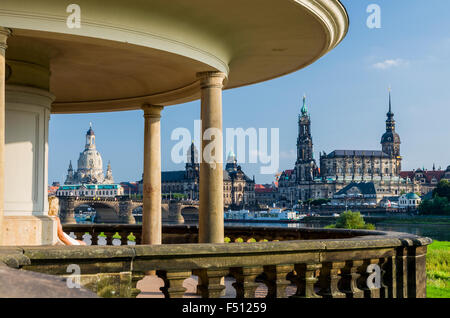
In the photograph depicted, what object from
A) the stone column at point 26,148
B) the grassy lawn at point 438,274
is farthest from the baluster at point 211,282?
the grassy lawn at point 438,274

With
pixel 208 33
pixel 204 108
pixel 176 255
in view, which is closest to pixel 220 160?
pixel 204 108

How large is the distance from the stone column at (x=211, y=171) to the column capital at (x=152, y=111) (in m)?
3.72

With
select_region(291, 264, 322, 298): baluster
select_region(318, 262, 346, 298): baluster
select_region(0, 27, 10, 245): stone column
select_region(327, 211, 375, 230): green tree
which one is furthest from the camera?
select_region(327, 211, 375, 230): green tree

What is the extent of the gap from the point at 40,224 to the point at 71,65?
11.0ft

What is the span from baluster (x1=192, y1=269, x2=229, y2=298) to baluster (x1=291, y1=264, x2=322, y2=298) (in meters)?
0.88

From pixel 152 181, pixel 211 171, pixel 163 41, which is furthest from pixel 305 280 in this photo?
pixel 152 181

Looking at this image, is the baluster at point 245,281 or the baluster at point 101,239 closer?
the baluster at point 245,281

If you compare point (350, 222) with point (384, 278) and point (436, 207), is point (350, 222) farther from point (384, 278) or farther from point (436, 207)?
point (384, 278)

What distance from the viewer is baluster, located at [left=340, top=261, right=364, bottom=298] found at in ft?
21.0

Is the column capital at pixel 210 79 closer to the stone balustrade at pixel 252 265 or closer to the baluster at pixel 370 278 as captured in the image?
the stone balustrade at pixel 252 265

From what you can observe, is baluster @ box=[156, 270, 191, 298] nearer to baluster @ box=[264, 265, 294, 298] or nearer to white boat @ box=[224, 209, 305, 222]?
baluster @ box=[264, 265, 294, 298]

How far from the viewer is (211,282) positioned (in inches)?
219

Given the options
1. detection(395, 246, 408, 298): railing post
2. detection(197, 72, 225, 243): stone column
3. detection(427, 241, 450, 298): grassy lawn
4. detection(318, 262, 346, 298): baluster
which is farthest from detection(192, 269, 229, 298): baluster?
detection(427, 241, 450, 298): grassy lawn

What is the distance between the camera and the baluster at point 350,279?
21.0 feet
